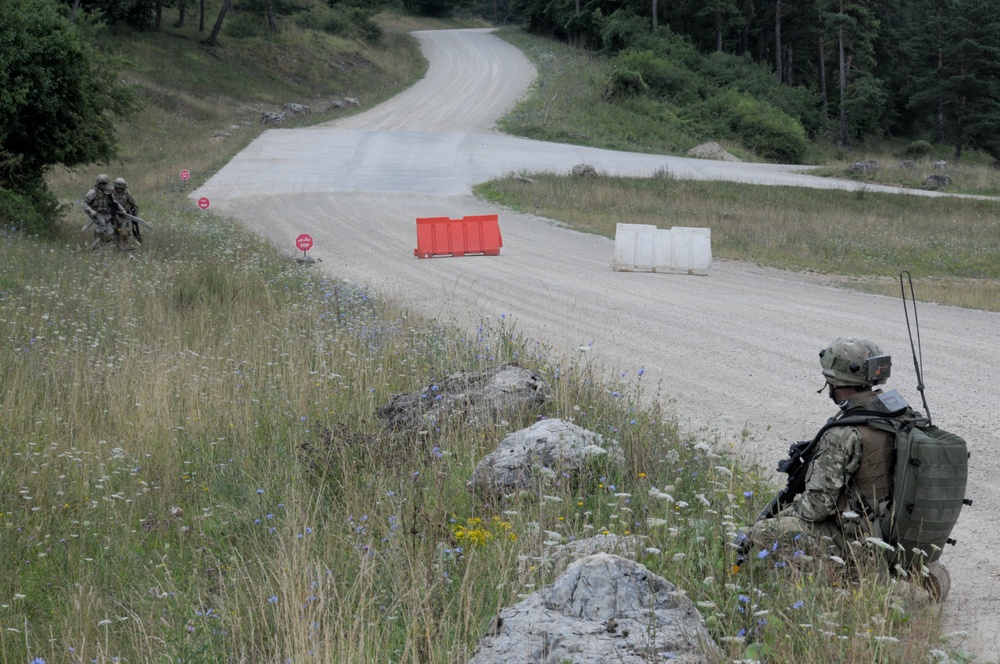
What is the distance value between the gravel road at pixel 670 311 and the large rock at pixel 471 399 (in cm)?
135

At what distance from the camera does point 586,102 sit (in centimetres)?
5516

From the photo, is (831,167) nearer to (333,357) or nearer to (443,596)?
A: (333,357)

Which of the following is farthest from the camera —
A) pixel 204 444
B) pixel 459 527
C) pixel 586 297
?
pixel 586 297

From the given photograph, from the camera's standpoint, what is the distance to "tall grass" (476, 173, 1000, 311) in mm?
20766

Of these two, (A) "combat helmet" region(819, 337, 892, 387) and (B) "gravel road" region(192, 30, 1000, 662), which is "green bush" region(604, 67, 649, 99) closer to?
(B) "gravel road" region(192, 30, 1000, 662)

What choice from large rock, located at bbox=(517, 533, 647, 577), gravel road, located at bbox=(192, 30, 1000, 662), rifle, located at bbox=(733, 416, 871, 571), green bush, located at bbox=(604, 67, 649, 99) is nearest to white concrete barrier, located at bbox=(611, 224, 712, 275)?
gravel road, located at bbox=(192, 30, 1000, 662)

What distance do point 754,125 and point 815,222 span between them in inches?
1152

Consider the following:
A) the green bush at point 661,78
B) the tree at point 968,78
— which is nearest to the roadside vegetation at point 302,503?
the green bush at point 661,78

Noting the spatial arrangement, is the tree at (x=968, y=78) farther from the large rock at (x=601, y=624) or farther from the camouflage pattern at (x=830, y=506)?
Answer: the large rock at (x=601, y=624)

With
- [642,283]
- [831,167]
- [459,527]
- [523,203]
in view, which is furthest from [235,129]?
[459,527]

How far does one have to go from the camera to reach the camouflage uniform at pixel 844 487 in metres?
4.89

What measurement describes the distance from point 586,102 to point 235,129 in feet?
63.8

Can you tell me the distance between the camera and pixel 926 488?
15.2 ft

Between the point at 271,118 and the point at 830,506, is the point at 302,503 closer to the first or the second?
the point at 830,506
